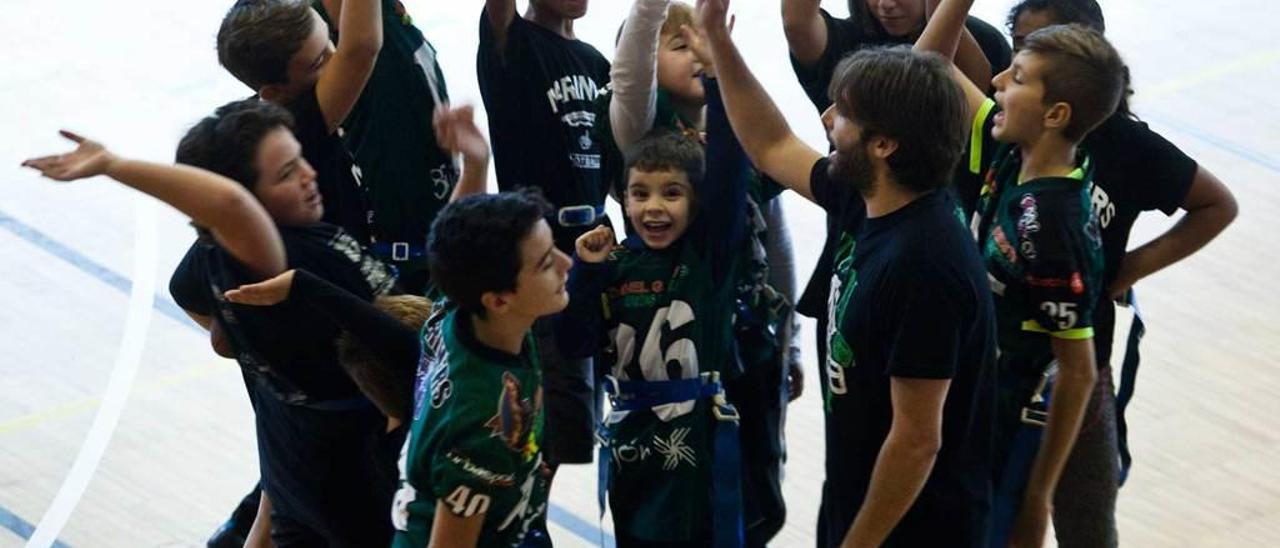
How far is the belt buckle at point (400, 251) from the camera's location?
459cm

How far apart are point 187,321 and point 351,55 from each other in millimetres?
2859

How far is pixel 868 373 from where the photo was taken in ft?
10.7

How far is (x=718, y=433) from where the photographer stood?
3.95 metres

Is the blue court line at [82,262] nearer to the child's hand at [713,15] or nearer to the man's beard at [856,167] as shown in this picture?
the child's hand at [713,15]

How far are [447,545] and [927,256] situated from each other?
99 centimetres

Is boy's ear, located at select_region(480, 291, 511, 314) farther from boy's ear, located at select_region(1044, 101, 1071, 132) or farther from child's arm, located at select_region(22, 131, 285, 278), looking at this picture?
boy's ear, located at select_region(1044, 101, 1071, 132)

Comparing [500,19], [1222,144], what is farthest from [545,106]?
[1222,144]

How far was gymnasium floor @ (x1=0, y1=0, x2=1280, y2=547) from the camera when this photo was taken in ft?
17.2

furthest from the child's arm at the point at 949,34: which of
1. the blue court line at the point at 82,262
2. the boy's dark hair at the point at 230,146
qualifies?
the blue court line at the point at 82,262

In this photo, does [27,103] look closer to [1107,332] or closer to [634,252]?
[634,252]

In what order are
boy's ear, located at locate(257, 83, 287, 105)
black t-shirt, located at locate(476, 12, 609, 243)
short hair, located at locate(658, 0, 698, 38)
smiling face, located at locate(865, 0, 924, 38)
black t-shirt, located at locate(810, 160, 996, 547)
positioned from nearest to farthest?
black t-shirt, located at locate(810, 160, 996, 547) < boy's ear, located at locate(257, 83, 287, 105) < short hair, located at locate(658, 0, 698, 38) < smiling face, located at locate(865, 0, 924, 38) < black t-shirt, located at locate(476, 12, 609, 243)

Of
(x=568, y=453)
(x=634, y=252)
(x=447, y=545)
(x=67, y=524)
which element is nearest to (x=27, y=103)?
(x=67, y=524)

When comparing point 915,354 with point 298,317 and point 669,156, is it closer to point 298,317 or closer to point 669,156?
point 669,156

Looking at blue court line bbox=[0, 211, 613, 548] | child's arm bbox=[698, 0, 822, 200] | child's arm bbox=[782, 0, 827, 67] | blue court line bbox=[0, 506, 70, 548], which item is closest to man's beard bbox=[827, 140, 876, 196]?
child's arm bbox=[698, 0, 822, 200]
